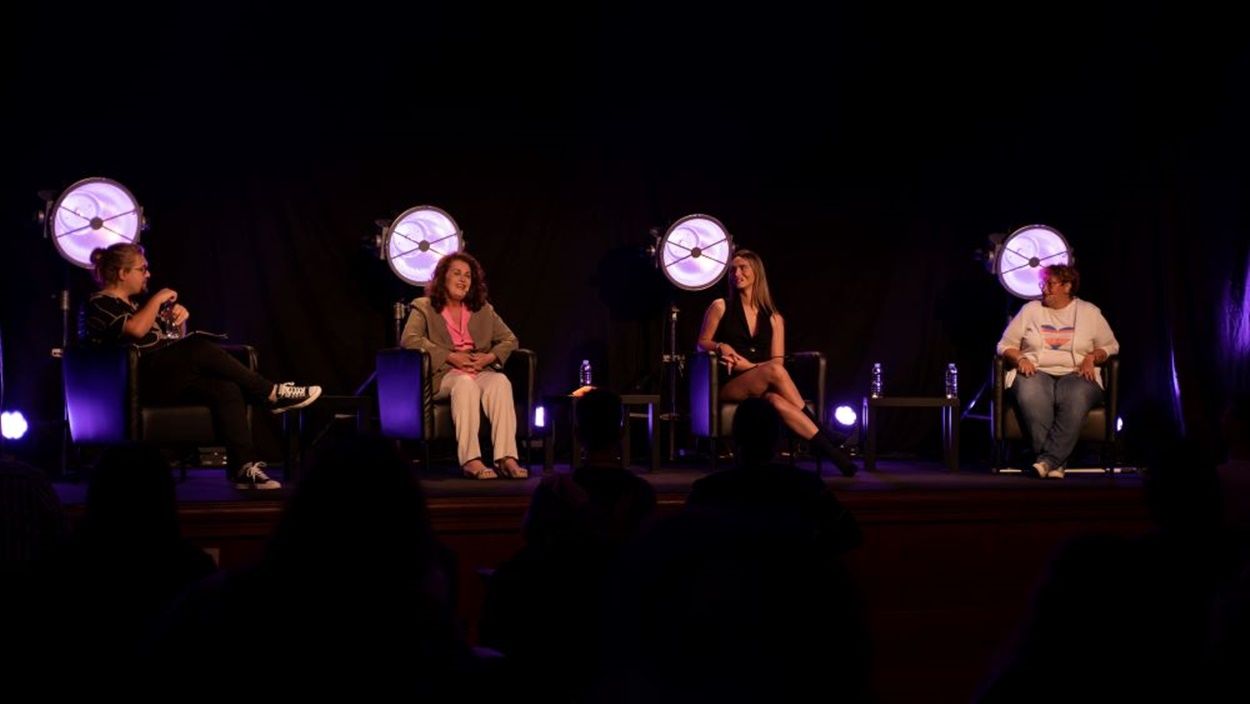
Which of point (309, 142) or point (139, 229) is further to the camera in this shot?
point (309, 142)

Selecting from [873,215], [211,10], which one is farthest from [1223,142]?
[211,10]

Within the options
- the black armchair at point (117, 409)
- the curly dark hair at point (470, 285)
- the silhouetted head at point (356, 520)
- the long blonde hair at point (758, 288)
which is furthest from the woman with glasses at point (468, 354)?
the silhouetted head at point (356, 520)

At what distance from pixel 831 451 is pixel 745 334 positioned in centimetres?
81

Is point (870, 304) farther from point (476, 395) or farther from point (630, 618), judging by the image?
point (630, 618)

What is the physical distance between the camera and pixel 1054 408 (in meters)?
5.78

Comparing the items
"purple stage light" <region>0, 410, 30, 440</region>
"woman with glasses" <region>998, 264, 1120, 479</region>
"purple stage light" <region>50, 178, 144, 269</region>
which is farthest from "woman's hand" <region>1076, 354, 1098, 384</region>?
"purple stage light" <region>0, 410, 30, 440</region>

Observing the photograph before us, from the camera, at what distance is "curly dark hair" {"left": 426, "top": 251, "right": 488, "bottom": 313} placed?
18.1ft

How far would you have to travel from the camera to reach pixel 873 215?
22.4 ft

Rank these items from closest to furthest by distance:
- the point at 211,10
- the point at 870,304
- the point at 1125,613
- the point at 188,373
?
the point at 1125,613 < the point at 188,373 < the point at 211,10 < the point at 870,304

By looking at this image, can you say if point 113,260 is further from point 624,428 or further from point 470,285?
point 624,428

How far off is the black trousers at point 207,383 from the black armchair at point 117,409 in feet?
0.16

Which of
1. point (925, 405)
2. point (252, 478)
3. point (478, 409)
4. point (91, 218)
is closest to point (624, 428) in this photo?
point (478, 409)

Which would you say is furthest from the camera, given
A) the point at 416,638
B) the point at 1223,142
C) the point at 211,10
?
the point at 1223,142

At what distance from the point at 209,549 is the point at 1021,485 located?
9.84ft
